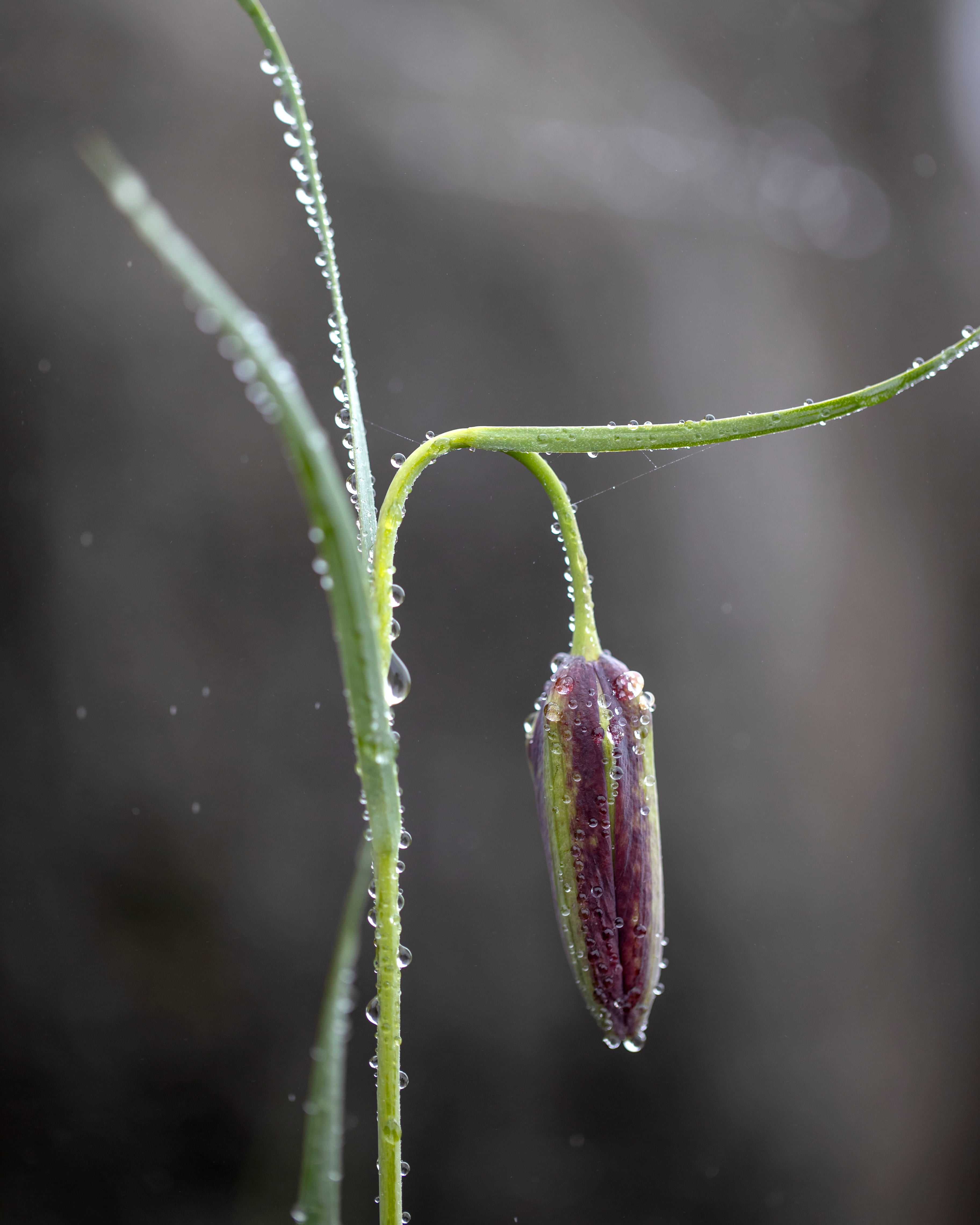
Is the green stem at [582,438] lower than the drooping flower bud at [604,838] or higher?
higher

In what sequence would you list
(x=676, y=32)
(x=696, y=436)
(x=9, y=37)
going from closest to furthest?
(x=696, y=436) < (x=9, y=37) < (x=676, y=32)

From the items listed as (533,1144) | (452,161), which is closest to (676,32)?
(452,161)

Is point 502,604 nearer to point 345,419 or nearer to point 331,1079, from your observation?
point 345,419

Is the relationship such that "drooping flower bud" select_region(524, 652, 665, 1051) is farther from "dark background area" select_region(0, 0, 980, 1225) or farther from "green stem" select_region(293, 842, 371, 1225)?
"dark background area" select_region(0, 0, 980, 1225)

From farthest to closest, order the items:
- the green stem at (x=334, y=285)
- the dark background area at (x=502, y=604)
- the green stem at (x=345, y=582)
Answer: the dark background area at (x=502, y=604), the green stem at (x=334, y=285), the green stem at (x=345, y=582)

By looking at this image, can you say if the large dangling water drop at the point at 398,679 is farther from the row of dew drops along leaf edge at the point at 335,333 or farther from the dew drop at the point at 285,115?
the dew drop at the point at 285,115

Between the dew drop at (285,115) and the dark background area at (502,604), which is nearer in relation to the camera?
the dew drop at (285,115)

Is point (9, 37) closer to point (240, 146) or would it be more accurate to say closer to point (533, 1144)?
point (240, 146)

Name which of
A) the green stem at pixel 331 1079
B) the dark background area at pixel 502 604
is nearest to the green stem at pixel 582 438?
the green stem at pixel 331 1079
